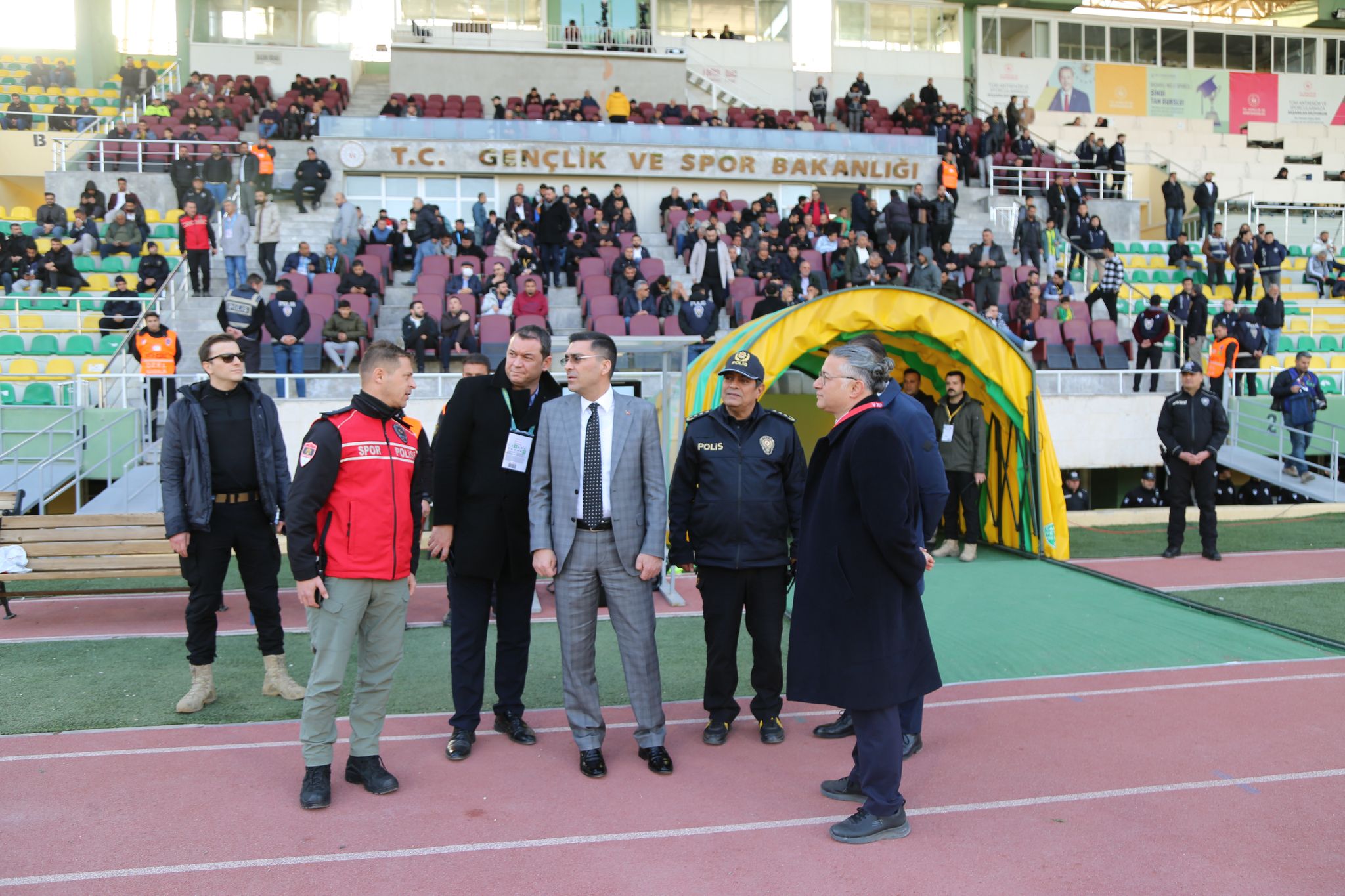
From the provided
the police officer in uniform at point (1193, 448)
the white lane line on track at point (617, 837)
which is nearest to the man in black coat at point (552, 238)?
the police officer in uniform at point (1193, 448)

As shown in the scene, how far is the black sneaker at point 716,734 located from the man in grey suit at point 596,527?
0.42 metres

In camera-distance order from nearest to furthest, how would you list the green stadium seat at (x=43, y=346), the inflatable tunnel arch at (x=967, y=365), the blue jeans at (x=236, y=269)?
the inflatable tunnel arch at (x=967, y=365)
the green stadium seat at (x=43, y=346)
the blue jeans at (x=236, y=269)

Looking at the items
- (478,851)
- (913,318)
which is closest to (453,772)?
(478,851)

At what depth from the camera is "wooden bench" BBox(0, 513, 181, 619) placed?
7.99 meters

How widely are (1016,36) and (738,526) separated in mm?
31384

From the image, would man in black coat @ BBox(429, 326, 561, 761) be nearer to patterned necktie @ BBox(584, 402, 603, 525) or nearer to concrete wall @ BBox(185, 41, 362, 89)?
patterned necktie @ BBox(584, 402, 603, 525)

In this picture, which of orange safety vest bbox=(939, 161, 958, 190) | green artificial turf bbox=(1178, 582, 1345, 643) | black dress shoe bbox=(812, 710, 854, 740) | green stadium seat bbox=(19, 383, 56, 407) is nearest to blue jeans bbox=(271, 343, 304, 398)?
green stadium seat bbox=(19, 383, 56, 407)

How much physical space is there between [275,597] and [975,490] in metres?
6.66

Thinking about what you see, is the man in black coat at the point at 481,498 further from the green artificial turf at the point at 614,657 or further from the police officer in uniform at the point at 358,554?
the green artificial turf at the point at 614,657

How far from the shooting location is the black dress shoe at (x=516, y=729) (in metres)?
5.19

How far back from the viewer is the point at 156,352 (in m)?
12.3

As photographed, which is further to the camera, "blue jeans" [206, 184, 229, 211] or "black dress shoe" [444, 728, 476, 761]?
"blue jeans" [206, 184, 229, 211]

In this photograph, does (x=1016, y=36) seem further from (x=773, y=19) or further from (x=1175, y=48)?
(x=773, y=19)

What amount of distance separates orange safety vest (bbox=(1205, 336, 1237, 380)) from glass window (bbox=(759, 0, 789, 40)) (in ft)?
64.5
